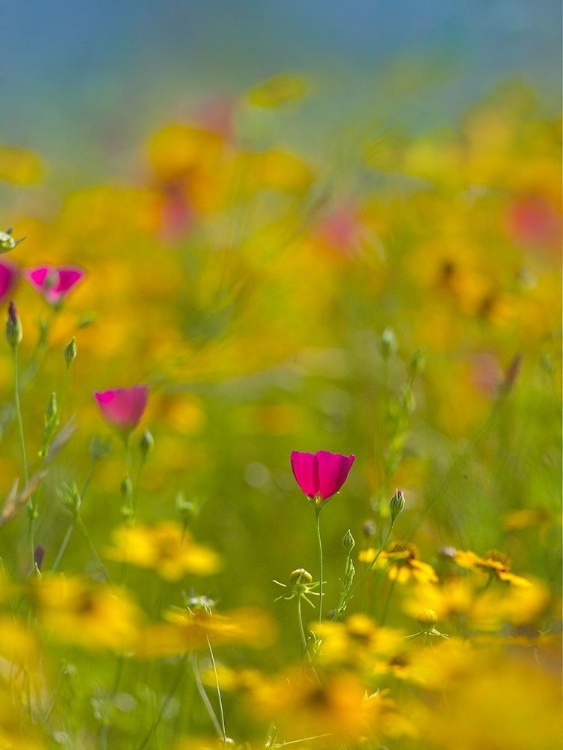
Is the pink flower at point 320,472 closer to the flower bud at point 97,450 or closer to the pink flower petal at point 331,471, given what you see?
the pink flower petal at point 331,471

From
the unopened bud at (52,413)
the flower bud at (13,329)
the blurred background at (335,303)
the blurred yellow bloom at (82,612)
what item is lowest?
the blurred background at (335,303)

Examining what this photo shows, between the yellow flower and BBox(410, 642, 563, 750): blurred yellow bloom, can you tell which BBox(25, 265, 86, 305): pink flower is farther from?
BBox(410, 642, 563, 750): blurred yellow bloom

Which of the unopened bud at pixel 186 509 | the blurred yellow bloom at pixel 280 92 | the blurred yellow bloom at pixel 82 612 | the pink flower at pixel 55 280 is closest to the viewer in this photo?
the blurred yellow bloom at pixel 82 612

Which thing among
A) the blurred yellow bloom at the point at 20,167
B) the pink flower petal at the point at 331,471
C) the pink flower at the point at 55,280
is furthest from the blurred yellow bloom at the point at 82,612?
the blurred yellow bloom at the point at 20,167

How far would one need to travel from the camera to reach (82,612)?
37 cm

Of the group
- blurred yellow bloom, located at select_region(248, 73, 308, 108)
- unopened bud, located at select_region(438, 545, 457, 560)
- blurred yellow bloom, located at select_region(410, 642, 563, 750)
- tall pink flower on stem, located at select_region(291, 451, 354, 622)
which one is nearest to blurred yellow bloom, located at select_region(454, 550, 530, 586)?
unopened bud, located at select_region(438, 545, 457, 560)

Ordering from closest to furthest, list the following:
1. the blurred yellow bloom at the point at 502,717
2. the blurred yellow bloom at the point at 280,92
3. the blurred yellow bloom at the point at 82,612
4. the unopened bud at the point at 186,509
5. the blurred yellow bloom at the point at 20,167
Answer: the blurred yellow bloom at the point at 502,717 → the blurred yellow bloom at the point at 82,612 → the unopened bud at the point at 186,509 → the blurred yellow bloom at the point at 280,92 → the blurred yellow bloom at the point at 20,167

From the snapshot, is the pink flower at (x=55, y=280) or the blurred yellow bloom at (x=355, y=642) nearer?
the blurred yellow bloom at (x=355, y=642)

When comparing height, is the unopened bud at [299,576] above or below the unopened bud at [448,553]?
above

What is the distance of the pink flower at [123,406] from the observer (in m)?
0.50

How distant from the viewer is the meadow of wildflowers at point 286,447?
0.42m

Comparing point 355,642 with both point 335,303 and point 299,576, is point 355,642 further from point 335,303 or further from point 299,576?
point 335,303

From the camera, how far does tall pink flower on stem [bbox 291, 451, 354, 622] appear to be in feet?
A: 1.40

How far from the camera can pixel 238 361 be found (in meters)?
1.22
